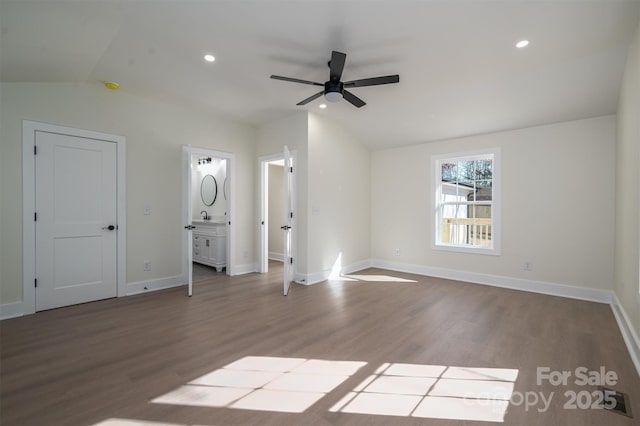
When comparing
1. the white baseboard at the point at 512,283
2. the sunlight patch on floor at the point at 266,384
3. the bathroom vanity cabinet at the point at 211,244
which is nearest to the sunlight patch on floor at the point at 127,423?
the sunlight patch on floor at the point at 266,384

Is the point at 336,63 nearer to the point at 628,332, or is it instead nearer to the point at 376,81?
the point at 376,81

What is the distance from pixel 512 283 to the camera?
14.6 feet

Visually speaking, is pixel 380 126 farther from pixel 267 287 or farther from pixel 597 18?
pixel 267 287

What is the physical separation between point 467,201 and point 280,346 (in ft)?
13.5

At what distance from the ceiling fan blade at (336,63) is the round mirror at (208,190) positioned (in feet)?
14.0

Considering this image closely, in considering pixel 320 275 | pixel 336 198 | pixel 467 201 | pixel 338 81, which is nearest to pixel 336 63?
pixel 338 81

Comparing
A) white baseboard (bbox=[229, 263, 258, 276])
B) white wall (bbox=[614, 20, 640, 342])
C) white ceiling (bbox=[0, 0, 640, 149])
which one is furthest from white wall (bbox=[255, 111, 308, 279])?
white wall (bbox=[614, 20, 640, 342])

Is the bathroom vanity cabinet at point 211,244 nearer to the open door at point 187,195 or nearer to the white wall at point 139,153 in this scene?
the white wall at point 139,153

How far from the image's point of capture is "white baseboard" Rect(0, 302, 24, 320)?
10.3ft

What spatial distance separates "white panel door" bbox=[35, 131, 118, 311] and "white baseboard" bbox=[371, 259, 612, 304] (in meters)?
4.81

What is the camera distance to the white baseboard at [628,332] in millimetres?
2281

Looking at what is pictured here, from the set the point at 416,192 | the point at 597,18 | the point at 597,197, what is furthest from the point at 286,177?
the point at 597,197

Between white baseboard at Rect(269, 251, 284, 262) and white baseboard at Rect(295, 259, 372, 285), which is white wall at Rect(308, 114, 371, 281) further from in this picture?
white baseboard at Rect(269, 251, 284, 262)

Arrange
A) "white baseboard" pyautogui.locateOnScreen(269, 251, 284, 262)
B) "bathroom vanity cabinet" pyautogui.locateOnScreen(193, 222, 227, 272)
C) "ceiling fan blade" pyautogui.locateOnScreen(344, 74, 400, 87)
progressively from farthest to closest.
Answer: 1. "white baseboard" pyautogui.locateOnScreen(269, 251, 284, 262)
2. "bathroom vanity cabinet" pyautogui.locateOnScreen(193, 222, 227, 272)
3. "ceiling fan blade" pyautogui.locateOnScreen(344, 74, 400, 87)
